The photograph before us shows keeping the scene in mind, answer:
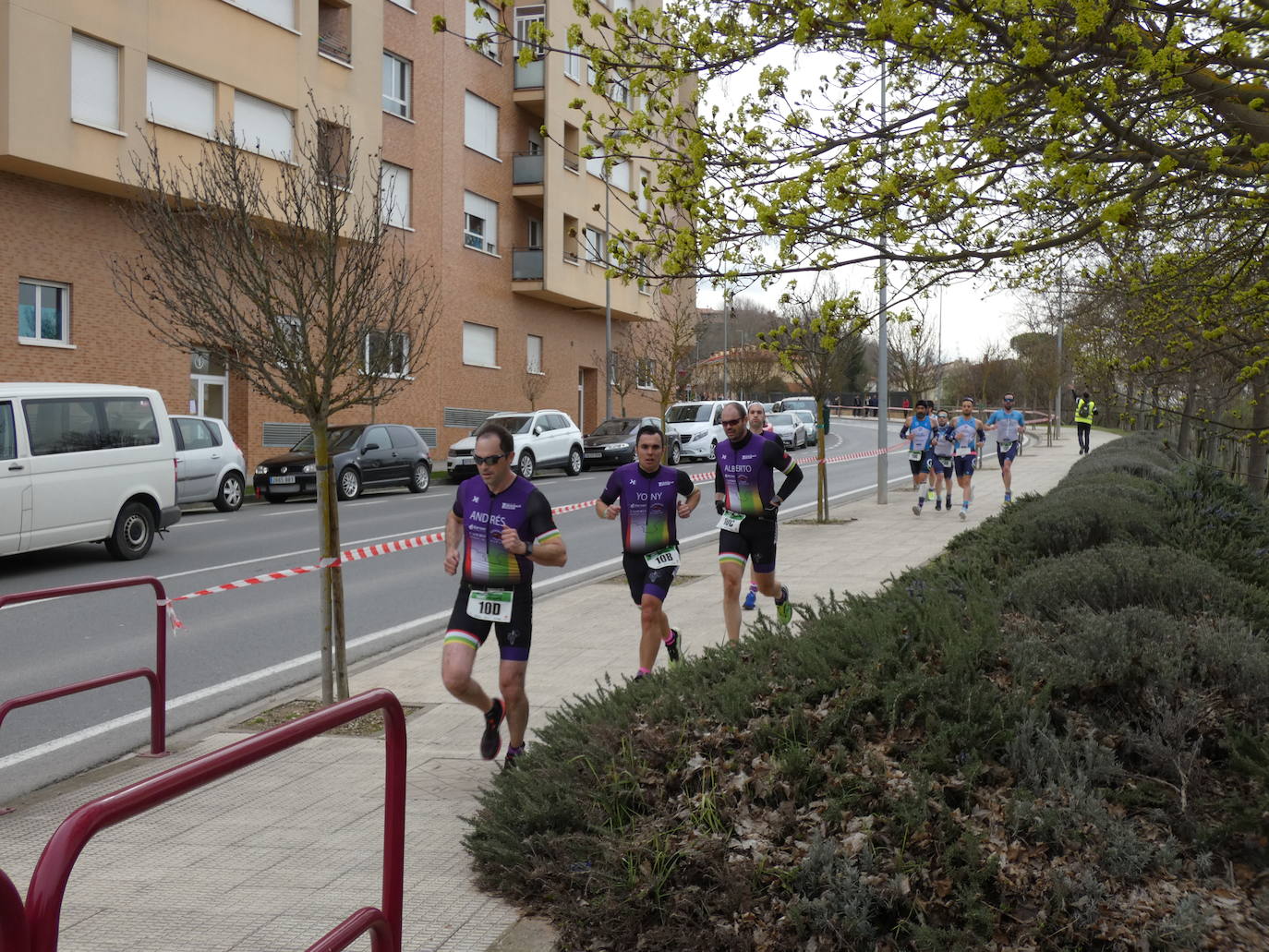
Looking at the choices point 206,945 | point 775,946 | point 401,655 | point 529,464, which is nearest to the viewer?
point 775,946

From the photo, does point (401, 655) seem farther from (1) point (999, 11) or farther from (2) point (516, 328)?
(2) point (516, 328)

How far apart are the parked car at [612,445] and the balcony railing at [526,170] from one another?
27.4 ft

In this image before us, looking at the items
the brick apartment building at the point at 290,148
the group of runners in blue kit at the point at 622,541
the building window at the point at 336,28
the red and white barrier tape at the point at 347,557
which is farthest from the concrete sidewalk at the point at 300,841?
the building window at the point at 336,28

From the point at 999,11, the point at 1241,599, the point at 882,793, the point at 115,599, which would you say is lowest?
the point at 115,599

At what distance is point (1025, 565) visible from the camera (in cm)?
727

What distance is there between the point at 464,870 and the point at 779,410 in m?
43.1

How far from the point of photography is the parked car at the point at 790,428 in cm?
4319

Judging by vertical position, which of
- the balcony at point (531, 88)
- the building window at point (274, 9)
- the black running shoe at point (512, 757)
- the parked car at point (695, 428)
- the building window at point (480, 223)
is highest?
the balcony at point (531, 88)

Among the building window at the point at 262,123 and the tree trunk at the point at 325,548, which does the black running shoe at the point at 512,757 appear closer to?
the tree trunk at the point at 325,548

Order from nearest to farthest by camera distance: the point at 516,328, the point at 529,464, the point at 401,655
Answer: the point at 401,655
the point at 529,464
the point at 516,328

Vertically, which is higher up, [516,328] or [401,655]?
[516,328]

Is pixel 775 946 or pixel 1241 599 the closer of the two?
pixel 775 946

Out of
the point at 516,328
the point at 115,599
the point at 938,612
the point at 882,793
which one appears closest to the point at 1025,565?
the point at 938,612

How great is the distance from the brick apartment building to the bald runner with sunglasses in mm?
1997
